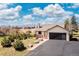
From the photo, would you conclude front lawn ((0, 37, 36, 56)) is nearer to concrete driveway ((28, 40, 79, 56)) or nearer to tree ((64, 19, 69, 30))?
concrete driveway ((28, 40, 79, 56))

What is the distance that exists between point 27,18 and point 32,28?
0.49 ft

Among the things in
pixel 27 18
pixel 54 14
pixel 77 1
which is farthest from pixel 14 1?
pixel 77 1

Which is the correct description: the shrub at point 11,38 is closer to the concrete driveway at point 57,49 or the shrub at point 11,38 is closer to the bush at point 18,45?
the bush at point 18,45

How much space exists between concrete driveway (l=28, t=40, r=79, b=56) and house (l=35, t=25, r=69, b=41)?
0.07 m

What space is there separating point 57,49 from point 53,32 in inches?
9.1

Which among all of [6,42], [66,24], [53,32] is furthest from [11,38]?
[66,24]

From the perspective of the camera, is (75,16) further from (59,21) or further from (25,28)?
(25,28)

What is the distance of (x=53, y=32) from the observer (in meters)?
4.55

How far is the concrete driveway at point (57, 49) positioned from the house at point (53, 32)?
0.07 metres

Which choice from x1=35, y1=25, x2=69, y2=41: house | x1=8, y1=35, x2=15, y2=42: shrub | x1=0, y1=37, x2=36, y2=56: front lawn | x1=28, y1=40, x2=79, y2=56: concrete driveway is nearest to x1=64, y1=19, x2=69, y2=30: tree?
x1=35, y1=25, x2=69, y2=41: house

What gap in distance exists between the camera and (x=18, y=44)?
14.7 feet

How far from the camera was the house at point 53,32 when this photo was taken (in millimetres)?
4523

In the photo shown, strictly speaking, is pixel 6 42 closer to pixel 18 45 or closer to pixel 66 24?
pixel 18 45

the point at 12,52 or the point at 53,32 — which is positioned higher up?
the point at 53,32
